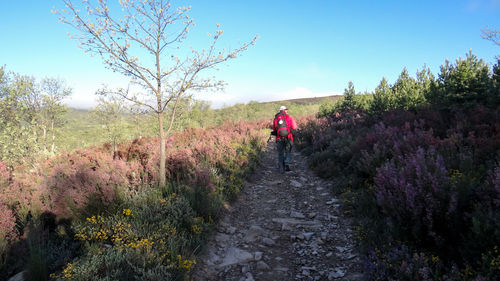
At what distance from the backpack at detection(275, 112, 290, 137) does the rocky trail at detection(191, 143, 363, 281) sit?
239 cm

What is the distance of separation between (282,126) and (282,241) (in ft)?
16.1

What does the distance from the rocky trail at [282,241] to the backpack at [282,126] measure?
2395mm

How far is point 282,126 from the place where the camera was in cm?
836

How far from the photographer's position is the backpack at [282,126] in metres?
8.28

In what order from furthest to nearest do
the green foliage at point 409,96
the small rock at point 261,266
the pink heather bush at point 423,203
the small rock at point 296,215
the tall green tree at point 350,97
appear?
the tall green tree at point 350,97 < the green foliage at point 409,96 < the small rock at point 296,215 < the small rock at point 261,266 < the pink heather bush at point 423,203

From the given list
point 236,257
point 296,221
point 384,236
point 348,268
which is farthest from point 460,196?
point 236,257

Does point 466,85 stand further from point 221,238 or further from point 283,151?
point 221,238

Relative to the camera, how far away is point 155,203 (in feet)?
13.9

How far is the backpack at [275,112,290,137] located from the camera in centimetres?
828

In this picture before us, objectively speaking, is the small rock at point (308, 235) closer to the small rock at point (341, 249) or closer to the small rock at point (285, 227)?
the small rock at point (285, 227)

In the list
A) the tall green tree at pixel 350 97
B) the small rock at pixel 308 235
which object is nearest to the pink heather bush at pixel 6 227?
the small rock at pixel 308 235

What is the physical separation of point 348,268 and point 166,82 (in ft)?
14.4

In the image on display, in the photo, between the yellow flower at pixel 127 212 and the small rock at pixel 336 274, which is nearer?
the small rock at pixel 336 274

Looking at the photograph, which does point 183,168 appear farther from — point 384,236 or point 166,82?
point 384,236
